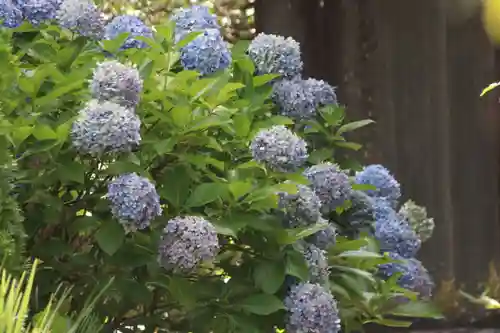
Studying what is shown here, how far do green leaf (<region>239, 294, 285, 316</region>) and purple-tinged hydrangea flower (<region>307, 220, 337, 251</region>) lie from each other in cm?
17

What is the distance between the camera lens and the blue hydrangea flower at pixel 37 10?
5.33 feet

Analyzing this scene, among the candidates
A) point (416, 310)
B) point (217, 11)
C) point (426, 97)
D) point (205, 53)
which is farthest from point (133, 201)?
point (426, 97)

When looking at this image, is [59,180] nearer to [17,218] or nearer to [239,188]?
[17,218]

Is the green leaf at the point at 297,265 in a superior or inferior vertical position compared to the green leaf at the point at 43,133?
inferior

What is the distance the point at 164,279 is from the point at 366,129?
1.80 meters

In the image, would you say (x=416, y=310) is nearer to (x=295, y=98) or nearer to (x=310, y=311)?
(x=310, y=311)

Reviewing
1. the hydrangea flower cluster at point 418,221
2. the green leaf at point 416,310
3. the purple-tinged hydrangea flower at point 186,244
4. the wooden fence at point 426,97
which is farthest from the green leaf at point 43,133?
the wooden fence at point 426,97

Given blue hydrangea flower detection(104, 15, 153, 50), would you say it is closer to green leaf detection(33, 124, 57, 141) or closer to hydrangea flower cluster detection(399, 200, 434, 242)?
green leaf detection(33, 124, 57, 141)

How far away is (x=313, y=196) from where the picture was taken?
1.60m

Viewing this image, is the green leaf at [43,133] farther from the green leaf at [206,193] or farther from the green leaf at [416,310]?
the green leaf at [416,310]

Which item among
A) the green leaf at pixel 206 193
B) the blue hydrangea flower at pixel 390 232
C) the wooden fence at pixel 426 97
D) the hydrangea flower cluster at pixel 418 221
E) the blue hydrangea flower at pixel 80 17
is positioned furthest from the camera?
the wooden fence at pixel 426 97

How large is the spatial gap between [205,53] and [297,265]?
1.50 ft

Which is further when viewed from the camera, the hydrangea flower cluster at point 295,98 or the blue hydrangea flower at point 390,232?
the blue hydrangea flower at point 390,232

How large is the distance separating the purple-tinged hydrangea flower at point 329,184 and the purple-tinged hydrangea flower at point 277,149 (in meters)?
0.18
